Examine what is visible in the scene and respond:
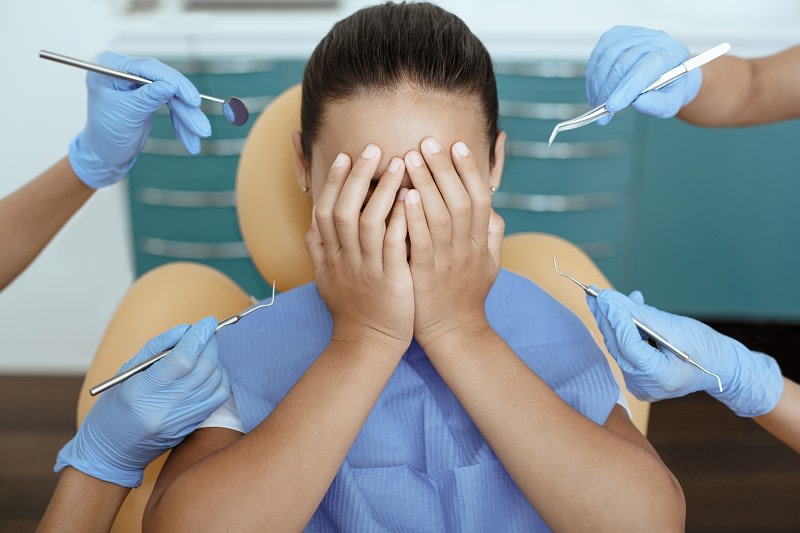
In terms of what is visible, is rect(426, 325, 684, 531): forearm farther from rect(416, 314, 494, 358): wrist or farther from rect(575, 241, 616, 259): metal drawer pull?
rect(575, 241, 616, 259): metal drawer pull

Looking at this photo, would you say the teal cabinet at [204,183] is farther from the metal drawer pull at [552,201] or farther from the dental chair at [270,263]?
the dental chair at [270,263]

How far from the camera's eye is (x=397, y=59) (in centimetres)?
107

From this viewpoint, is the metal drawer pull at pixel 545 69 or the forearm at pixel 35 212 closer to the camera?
the forearm at pixel 35 212

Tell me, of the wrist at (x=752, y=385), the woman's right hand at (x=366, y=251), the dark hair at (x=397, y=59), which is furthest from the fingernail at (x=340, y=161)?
the wrist at (x=752, y=385)

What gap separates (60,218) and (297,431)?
72cm

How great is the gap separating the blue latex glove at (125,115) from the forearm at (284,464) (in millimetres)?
456

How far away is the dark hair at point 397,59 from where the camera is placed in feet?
3.49

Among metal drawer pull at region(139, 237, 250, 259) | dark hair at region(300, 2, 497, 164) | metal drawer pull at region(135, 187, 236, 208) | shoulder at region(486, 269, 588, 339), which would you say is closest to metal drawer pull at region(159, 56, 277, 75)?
metal drawer pull at region(135, 187, 236, 208)

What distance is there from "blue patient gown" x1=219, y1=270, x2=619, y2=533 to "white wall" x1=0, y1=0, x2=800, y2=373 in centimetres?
134

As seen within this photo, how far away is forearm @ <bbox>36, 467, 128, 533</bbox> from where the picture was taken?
1041 mm

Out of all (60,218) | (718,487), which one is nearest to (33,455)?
(60,218)

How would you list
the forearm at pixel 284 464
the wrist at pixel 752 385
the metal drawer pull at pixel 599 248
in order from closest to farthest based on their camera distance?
the forearm at pixel 284 464 < the wrist at pixel 752 385 < the metal drawer pull at pixel 599 248

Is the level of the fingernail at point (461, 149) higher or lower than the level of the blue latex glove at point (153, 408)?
higher

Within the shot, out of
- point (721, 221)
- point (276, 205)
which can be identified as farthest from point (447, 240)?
point (721, 221)
